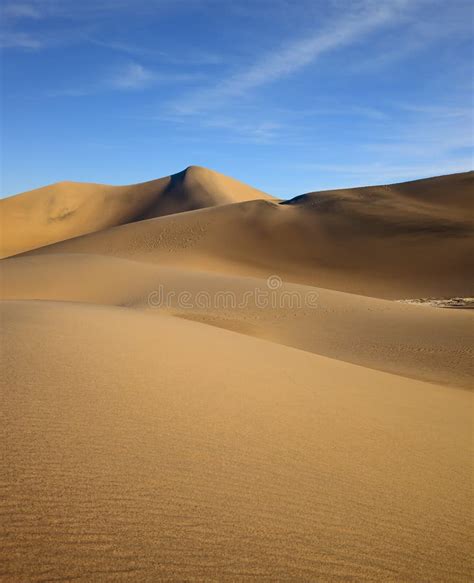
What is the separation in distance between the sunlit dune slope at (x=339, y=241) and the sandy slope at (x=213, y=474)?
24.9 m

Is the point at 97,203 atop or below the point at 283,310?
atop

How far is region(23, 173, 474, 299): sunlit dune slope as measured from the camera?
3153 centimetres

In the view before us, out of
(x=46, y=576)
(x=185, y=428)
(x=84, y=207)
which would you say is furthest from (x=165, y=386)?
(x=84, y=207)

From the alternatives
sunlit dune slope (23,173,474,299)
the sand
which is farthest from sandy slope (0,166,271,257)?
the sand

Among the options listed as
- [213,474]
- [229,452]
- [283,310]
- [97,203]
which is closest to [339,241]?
[283,310]

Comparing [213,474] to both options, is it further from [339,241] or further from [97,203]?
[97,203]

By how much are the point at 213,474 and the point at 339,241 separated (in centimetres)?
3546

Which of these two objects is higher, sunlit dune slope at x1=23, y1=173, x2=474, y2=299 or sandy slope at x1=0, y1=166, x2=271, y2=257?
sandy slope at x1=0, y1=166, x2=271, y2=257

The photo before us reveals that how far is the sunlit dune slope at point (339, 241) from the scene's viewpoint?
3153 centimetres

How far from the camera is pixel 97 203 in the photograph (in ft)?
271

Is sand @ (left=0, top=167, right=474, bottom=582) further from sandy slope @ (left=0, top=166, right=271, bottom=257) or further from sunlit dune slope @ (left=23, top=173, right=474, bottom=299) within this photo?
sandy slope @ (left=0, top=166, right=271, bottom=257)

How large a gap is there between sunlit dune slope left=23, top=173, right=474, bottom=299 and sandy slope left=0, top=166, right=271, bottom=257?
3420 centimetres

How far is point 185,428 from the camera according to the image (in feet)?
12.8

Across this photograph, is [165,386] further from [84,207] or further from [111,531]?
[84,207]
